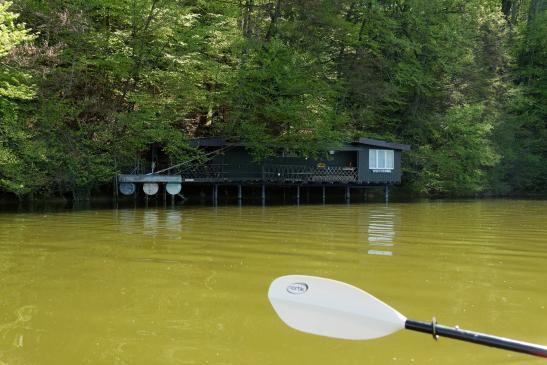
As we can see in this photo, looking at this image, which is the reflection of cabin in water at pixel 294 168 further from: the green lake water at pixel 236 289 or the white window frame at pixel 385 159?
the green lake water at pixel 236 289

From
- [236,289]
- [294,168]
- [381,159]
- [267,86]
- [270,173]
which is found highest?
[267,86]

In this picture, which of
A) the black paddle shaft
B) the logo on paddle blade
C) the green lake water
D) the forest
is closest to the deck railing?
the forest

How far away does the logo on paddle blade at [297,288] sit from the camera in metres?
3.60

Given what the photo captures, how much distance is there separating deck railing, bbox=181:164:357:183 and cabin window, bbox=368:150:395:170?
102cm

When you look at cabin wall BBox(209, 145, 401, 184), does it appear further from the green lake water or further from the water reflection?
the green lake water

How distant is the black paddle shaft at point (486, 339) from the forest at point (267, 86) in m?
11.9

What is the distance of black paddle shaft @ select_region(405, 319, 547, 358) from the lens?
258cm

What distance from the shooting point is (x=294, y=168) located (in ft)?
85.3

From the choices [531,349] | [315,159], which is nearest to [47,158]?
[315,159]

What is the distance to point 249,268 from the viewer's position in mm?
7234

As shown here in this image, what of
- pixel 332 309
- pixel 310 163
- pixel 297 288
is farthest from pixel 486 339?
pixel 310 163

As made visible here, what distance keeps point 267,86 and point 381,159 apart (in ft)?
23.1

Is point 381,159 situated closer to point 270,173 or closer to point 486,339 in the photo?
point 270,173

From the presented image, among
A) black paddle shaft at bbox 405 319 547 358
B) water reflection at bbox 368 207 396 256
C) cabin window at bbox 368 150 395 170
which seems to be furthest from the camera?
cabin window at bbox 368 150 395 170
